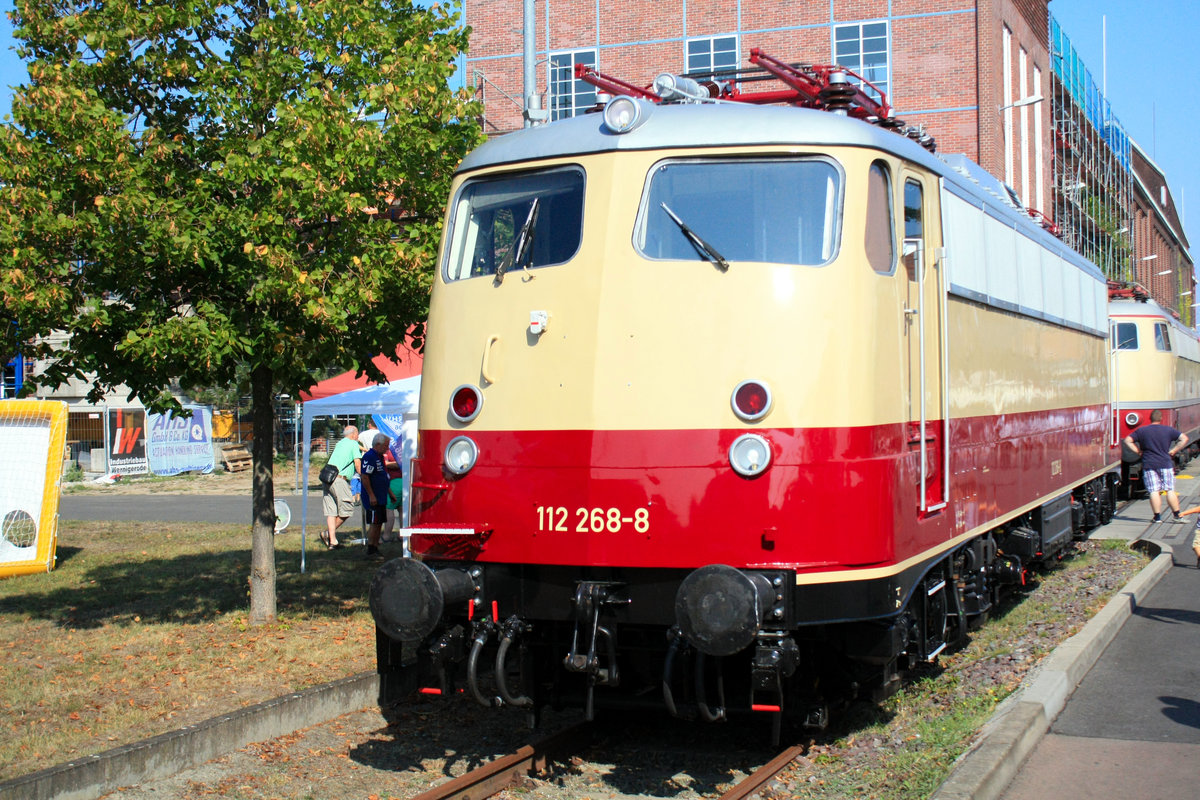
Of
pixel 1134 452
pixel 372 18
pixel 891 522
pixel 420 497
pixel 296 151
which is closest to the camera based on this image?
pixel 891 522

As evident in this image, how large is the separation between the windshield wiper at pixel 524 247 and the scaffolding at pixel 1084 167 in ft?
110

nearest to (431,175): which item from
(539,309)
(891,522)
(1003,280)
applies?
(539,309)

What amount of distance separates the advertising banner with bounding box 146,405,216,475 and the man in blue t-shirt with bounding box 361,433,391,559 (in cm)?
2006

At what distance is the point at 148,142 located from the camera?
343 inches

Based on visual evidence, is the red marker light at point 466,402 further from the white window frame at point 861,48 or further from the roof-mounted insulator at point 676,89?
the white window frame at point 861,48

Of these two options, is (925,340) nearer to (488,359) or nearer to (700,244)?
(700,244)

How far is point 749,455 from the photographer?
5.64m

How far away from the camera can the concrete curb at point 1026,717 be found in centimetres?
545

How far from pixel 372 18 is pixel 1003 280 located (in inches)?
204

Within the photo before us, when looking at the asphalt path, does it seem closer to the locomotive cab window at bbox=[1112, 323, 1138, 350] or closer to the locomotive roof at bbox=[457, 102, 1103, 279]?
the locomotive roof at bbox=[457, 102, 1103, 279]

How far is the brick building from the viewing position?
102 feet

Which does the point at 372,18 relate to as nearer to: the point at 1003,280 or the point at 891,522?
the point at 1003,280

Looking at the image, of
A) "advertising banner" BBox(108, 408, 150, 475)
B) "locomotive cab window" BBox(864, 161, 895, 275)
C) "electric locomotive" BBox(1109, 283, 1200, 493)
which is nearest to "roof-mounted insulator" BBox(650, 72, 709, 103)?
"locomotive cab window" BBox(864, 161, 895, 275)

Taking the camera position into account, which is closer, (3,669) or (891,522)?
(891,522)
